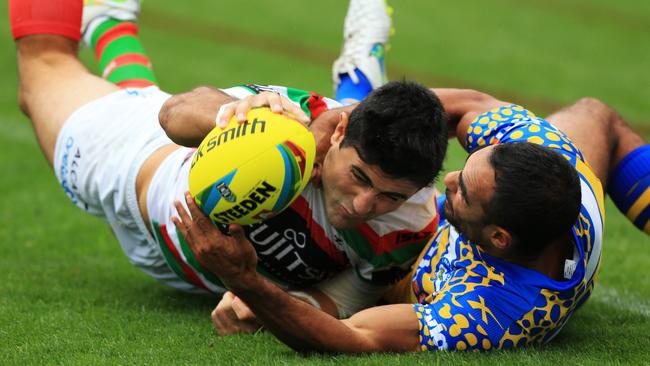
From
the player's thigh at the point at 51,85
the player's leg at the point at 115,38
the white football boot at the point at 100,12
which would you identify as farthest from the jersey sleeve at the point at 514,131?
the white football boot at the point at 100,12

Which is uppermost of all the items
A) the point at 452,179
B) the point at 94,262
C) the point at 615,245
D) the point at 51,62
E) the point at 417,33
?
the point at 452,179

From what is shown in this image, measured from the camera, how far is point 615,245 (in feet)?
23.4

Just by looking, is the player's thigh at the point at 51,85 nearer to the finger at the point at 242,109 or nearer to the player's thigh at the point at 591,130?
the finger at the point at 242,109

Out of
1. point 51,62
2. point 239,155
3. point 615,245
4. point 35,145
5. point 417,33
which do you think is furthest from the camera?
point 417,33

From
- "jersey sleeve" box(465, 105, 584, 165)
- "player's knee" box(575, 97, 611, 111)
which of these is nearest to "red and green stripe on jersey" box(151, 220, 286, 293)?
"jersey sleeve" box(465, 105, 584, 165)

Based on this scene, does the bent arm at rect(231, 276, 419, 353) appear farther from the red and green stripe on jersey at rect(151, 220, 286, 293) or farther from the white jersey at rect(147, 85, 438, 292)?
the red and green stripe on jersey at rect(151, 220, 286, 293)

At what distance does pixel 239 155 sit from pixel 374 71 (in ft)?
8.86

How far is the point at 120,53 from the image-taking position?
6.49 meters

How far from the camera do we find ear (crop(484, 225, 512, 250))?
416cm

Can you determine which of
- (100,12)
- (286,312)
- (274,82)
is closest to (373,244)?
(286,312)

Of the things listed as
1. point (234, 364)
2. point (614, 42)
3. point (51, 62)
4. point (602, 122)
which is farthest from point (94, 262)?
point (614, 42)

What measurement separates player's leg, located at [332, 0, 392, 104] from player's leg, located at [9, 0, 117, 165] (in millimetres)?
1496

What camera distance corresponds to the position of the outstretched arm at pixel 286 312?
12.8ft

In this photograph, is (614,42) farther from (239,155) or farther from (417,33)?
(239,155)
